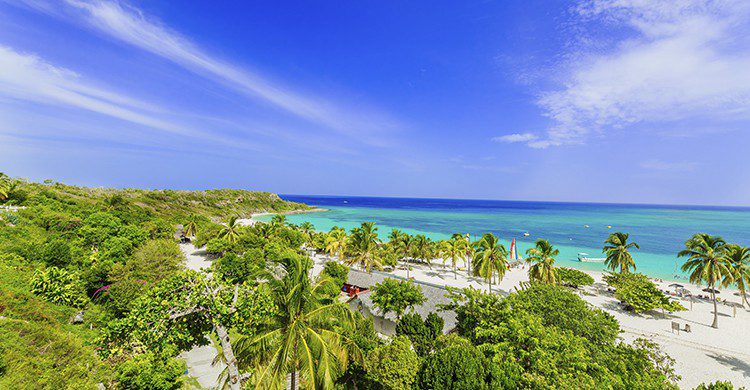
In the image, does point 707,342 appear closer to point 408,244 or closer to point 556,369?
point 556,369

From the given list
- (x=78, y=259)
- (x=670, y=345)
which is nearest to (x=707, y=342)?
(x=670, y=345)

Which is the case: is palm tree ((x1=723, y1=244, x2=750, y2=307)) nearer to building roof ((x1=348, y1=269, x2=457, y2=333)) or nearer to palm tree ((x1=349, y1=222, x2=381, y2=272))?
building roof ((x1=348, y1=269, x2=457, y2=333))

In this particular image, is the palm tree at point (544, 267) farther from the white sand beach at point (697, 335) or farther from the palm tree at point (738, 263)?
the palm tree at point (738, 263)

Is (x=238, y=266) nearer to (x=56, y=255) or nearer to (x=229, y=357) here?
(x=56, y=255)

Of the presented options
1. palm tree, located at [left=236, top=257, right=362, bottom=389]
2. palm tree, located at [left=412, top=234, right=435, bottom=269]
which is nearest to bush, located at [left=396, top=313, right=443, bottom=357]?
palm tree, located at [left=236, top=257, right=362, bottom=389]

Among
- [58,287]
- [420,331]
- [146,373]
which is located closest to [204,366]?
[146,373]
